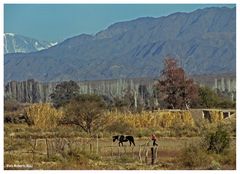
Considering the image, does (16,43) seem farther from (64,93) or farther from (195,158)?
(195,158)

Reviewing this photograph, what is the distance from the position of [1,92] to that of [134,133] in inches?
475

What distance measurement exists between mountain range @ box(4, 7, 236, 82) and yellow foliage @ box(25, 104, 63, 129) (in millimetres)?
3593

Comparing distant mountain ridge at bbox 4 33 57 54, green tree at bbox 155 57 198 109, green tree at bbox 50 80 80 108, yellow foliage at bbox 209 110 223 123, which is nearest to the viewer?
yellow foliage at bbox 209 110 223 123

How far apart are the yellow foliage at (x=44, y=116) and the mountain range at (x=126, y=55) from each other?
3.59 m

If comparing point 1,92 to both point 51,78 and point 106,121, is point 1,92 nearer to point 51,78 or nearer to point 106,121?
point 106,121

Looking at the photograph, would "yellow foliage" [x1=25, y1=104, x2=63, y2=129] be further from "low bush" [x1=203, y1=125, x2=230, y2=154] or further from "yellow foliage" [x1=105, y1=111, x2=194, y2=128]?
"low bush" [x1=203, y1=125, x2=230, y2=154]

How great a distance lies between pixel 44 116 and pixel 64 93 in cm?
746

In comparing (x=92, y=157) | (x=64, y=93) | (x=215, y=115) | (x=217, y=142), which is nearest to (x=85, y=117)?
(x=215, y=115)

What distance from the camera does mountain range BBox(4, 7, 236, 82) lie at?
133 ft

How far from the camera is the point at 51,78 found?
1695 inches

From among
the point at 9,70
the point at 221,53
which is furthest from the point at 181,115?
the point at 221,53

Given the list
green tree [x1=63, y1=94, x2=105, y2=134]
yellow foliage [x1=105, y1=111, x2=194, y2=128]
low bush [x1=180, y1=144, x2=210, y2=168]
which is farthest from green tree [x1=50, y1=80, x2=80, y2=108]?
low bush [x1=180, y1=144, x2=210, y2=168]

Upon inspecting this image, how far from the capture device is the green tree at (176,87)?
32.1 metres

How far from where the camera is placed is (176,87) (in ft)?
113
